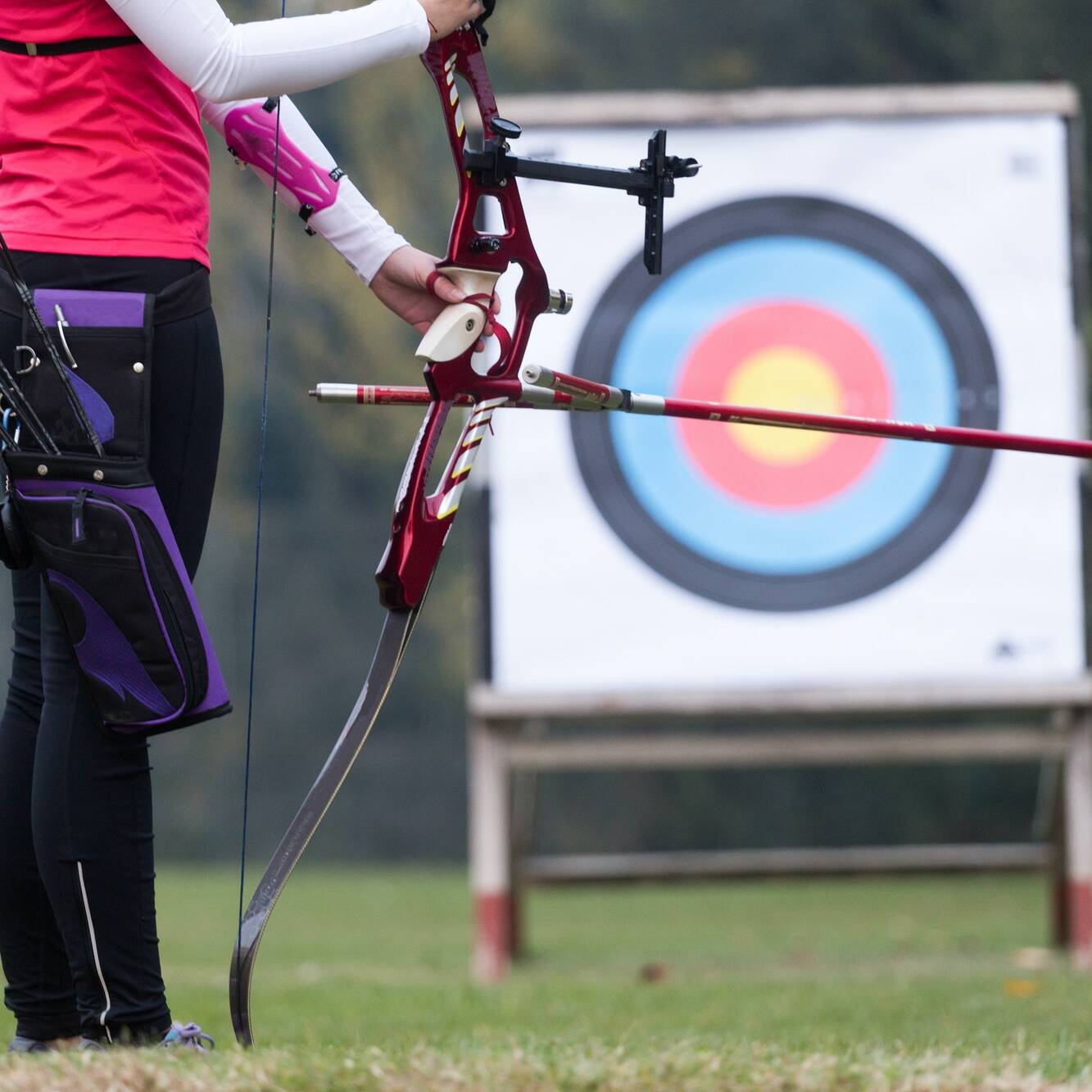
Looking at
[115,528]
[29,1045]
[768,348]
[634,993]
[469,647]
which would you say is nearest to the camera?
[115,528]

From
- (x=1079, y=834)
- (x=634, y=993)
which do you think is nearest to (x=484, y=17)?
(x=634, y=993)

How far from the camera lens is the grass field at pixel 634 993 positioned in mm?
1161

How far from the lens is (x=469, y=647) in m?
5.59

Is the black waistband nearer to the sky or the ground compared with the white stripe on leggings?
nearer to the sky

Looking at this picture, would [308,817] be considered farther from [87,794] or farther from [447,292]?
[447,292]

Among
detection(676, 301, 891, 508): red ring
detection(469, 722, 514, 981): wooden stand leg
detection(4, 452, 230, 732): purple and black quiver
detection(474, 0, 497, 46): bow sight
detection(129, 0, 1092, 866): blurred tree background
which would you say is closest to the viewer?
detection(4, 452, 230, 732): purple and black quiver

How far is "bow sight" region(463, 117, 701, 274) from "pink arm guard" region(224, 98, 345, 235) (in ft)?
0.49

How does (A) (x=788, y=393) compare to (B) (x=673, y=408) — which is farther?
(A) (x=788, y=393)

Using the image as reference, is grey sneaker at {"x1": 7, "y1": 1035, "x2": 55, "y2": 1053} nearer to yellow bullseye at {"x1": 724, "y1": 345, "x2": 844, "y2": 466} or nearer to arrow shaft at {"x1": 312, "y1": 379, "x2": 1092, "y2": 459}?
arrow shaft at {"x1": 312, "y1": 379, "x2": 1092, "y2": 459}

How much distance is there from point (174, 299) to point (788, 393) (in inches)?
88.0

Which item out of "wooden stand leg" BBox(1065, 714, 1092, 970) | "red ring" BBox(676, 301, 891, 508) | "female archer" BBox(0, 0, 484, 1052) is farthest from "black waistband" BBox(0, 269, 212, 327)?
"wooden stand leg" BBox(1065, 714, 1092, 970)

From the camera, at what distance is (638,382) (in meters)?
3.40

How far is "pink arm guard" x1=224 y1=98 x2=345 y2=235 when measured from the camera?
1.54 meters

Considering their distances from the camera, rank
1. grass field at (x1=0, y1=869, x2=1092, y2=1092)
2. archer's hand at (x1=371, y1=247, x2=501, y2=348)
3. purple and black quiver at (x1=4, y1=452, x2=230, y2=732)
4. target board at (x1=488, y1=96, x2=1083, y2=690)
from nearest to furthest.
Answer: grass field at (x1=0, y1=869, x2=1092, y2=1092), purple and black quiver at (x1=4, y1=452, x2=230, y2=732), archer's hand at (x1=371, y1=247, x2=501, y2=348), target board at (x1=488, y1=96, x2=1083, y2=690)
